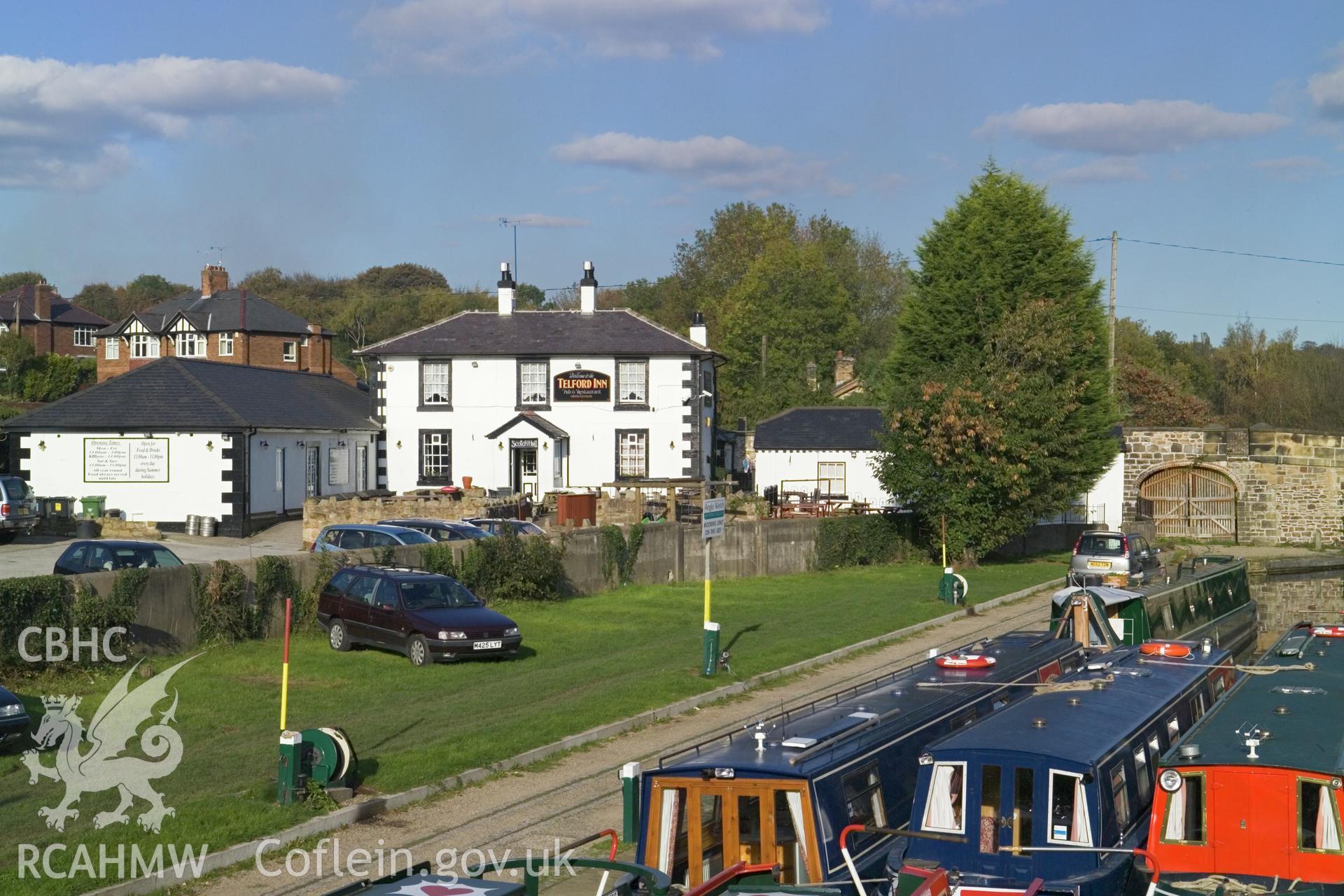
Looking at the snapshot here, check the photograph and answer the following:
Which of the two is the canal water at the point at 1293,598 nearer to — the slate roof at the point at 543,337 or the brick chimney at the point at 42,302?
the slate roof at the point at 543,337

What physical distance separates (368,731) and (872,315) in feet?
276

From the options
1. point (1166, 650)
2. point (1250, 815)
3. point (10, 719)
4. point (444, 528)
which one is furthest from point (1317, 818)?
point (444, 528)

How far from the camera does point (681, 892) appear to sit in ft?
34.8

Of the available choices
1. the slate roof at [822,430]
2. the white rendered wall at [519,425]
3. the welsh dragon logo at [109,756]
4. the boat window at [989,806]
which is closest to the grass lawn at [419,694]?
the welsh dragon logo at [109,756]

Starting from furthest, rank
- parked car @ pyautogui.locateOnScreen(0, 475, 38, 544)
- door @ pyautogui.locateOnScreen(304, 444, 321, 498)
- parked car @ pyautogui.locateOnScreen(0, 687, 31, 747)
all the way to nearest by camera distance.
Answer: door @ pyautogui.locateOnScreen(304, 444, 321, 498) → parked car @ pyautogui.locateOnScreen(0, 475, 38, 544) → parked car @ pyautogui.locateOnScreen(0, 687, 31, 747)

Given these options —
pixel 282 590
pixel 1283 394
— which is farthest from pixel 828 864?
pixel 1283 394

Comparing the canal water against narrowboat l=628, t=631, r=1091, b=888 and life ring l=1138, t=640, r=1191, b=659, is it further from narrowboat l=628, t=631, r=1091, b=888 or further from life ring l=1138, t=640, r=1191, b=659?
narrowboat l=628, t=631, r=1091, b=888

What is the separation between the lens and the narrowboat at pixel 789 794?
10.8 metres

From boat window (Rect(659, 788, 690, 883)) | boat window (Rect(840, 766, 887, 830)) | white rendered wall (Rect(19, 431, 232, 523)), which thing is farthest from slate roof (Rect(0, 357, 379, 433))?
boat window (Rect(659, 788, 690, 883))

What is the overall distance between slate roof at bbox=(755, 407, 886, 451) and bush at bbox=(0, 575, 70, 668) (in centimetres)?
3380

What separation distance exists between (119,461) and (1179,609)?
32.2m

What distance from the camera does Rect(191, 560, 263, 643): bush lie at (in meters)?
23.7

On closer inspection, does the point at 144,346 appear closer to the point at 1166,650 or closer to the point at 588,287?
the point at 588,287

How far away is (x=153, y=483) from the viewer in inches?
1667
